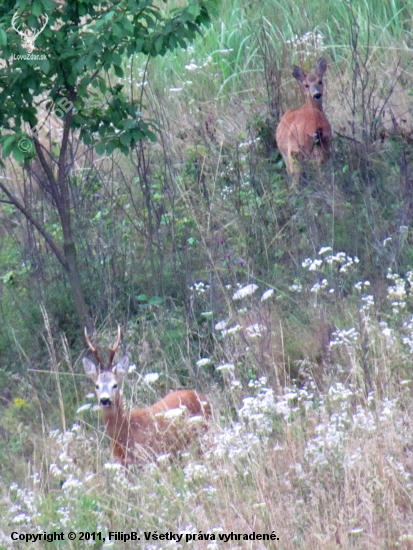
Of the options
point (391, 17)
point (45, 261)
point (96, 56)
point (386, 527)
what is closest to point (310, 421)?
point (386, 527)

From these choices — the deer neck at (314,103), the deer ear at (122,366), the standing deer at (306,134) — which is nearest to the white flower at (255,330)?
the deer ear at (122,366)

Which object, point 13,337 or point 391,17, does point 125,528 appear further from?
point 391,17

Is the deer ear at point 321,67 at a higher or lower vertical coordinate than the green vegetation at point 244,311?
higher

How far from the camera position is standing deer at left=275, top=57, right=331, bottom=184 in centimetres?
874

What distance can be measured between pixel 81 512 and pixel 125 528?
230mm

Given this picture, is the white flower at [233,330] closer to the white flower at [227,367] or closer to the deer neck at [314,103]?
the white flower at [227,367]

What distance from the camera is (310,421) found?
487 cm

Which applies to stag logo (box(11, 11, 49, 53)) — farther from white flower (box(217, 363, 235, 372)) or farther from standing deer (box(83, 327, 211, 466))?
white flower (box(217, 363, 235, 372))

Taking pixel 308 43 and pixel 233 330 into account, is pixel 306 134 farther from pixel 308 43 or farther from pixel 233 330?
pixel 233 330

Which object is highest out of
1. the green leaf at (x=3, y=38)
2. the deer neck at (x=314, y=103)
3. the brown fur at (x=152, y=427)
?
the deer neck at (x=314, y=103)

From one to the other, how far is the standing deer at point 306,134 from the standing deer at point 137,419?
3.46 m

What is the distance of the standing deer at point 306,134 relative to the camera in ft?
28.7

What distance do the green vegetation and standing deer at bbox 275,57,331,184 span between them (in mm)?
158

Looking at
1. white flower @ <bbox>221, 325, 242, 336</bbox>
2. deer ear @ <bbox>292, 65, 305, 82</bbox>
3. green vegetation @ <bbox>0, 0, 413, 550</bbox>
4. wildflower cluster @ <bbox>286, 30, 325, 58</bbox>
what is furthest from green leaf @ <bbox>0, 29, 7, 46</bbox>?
wildflower cluster @ <bbox>286, 30, 325, 58</bbox>
